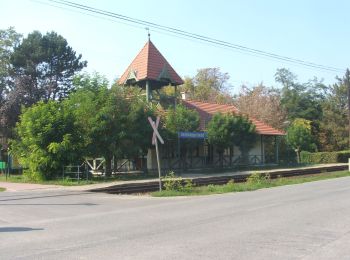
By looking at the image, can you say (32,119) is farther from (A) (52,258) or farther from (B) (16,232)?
(A) (52,258)

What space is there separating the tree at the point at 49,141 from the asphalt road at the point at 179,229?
1079 centimetres

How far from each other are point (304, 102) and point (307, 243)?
73060mm

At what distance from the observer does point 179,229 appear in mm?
10266

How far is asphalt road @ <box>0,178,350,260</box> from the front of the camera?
7926 millimetres

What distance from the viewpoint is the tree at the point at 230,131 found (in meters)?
37.7

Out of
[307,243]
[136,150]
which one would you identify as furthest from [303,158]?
[307,243]

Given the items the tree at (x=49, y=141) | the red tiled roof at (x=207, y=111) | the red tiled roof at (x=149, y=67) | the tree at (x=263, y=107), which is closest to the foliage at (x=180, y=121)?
the red tiled roof at (x=149, y=67)

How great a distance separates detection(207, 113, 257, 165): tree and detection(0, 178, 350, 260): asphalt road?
20.7 metres

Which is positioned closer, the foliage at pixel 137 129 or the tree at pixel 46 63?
the foliage at pixel 137 129

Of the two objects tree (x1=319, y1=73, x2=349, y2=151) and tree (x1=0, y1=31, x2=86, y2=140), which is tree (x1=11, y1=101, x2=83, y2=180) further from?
tree (x1=319, y1=73, x2=349, y2=151)

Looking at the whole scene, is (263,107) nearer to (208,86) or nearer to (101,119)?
(208,86)

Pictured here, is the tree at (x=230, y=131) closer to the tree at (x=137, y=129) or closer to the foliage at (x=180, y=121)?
the foliage at (x=180, y=121)

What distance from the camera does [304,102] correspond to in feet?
259

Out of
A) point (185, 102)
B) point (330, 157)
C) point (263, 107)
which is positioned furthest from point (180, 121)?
point (263, 107)
